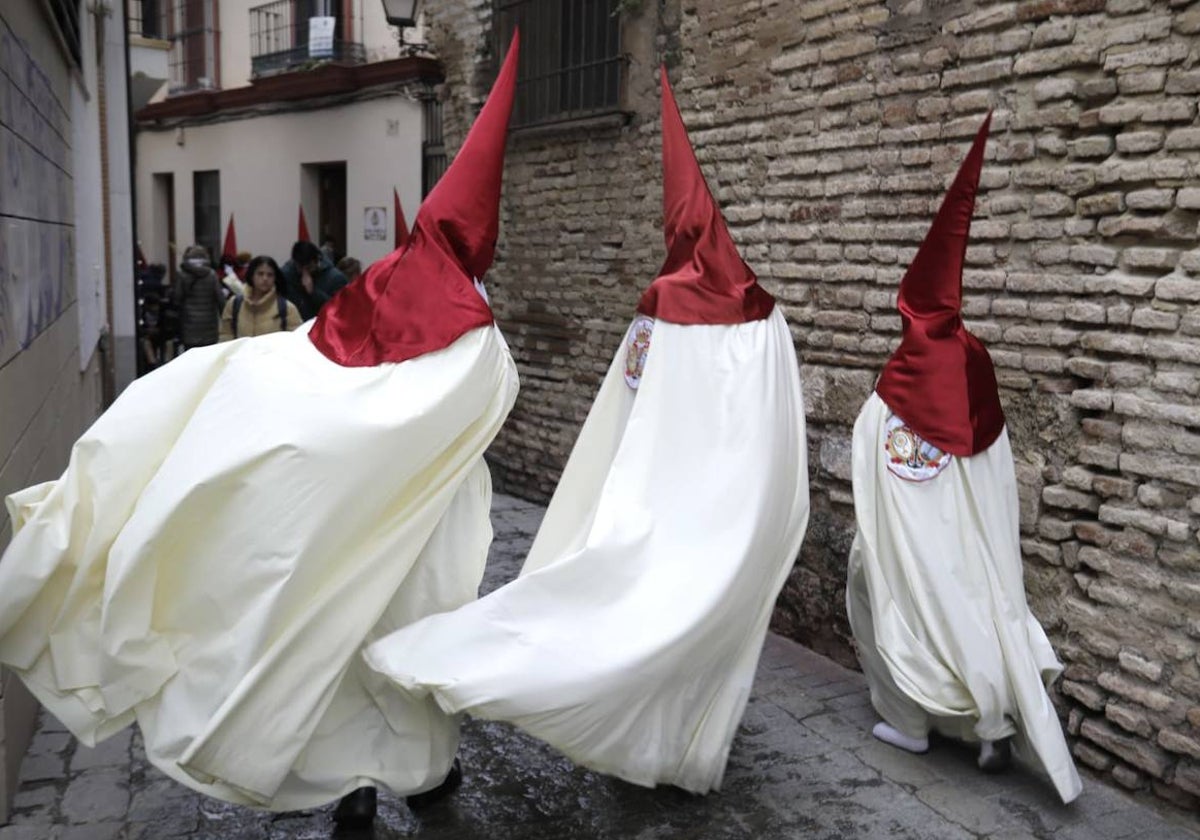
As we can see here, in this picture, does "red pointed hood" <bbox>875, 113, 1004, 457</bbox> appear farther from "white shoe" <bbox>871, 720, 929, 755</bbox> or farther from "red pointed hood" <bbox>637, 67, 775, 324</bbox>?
"white shoe" <bbox>871, 720, 929, 755</bbox>

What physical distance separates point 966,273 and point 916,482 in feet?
3.36

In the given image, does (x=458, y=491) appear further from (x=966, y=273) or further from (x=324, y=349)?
(x=966, y=273)

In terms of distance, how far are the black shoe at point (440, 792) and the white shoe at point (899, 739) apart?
5.01 ft

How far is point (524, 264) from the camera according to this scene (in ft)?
27.0

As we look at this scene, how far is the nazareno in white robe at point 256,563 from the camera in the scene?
3105 millimetres

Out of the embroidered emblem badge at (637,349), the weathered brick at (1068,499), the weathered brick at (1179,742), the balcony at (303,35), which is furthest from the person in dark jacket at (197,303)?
the weathered brick at (1179,742)

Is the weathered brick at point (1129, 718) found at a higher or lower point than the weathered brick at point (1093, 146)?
lower

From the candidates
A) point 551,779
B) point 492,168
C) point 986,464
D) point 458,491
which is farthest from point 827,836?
point 492,168

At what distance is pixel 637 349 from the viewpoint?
3951 millimetres

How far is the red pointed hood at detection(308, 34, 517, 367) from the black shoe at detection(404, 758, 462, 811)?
135 cm

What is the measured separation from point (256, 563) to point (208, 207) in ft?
62.5

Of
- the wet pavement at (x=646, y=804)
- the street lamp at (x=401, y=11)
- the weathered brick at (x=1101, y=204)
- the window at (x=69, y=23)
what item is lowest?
the wet pavement at (x=646, y=804)

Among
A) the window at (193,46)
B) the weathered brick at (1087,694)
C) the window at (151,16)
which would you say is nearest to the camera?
the weathered brick at (1087,694)

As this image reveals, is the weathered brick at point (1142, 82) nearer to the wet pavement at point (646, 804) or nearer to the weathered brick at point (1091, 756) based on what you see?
the weathered brick at point (1091, 756)
